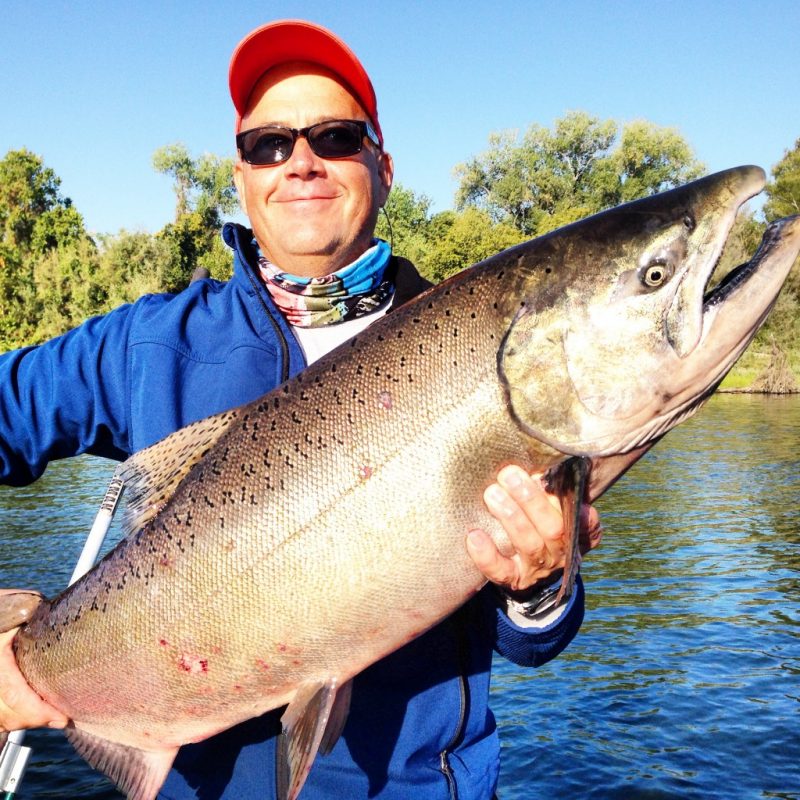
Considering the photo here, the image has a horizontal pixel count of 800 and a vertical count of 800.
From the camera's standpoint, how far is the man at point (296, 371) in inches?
97.5

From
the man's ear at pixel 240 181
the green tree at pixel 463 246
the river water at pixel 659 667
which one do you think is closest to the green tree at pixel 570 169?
the green tree at pixel 463 246

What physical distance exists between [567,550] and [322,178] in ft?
5.34

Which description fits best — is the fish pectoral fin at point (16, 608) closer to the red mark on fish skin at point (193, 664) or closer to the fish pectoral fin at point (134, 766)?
the fish pectoral fin at point (134, 766)

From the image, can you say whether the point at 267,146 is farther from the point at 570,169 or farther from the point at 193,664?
the point at 570,169

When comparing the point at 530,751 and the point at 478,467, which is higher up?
the point at 478,467

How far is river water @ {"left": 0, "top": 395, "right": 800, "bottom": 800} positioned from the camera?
620 cm

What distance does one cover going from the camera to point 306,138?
10.3ft

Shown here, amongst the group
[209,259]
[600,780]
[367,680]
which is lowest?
[600,780]

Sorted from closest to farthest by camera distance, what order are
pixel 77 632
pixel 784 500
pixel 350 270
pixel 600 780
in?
pixel 77 632 < pixel 350 270 < pixel 600 780 < pixel 784 500

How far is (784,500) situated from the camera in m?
14.2

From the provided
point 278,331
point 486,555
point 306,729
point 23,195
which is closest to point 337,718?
point 306,729

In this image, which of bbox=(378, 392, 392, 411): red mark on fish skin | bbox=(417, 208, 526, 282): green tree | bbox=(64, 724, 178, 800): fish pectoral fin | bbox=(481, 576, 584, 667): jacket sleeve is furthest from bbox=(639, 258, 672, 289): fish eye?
bbox=(417, 208, 526, 282): green tree

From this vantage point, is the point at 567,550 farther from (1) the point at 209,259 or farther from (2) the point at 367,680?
(1) the point at 209,259

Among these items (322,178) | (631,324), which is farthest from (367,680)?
(322,178)
